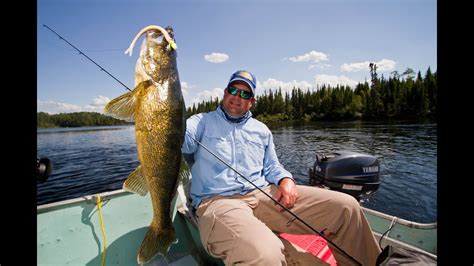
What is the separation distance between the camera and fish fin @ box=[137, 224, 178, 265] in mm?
2281

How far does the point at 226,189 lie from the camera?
288 centimetres

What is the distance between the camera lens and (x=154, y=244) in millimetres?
2295

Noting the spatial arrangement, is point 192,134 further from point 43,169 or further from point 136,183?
point 43,169

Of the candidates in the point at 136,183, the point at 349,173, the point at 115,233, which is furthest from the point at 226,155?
the point at 349,173

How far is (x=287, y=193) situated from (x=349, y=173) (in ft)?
7.08

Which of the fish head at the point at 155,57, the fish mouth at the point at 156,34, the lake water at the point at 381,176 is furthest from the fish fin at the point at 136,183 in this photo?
the lake water at the point at 381,176

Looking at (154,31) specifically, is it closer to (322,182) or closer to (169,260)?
(169,260)

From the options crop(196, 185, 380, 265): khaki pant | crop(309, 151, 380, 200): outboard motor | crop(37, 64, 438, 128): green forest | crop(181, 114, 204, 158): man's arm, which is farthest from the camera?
crop(37, 64, 438, 128): green forest

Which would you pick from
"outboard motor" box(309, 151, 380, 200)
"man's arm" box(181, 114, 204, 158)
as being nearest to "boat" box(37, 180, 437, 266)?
"man's arm" box(181, 114, 204, 158)

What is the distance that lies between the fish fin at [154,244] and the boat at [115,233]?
2.39 feet

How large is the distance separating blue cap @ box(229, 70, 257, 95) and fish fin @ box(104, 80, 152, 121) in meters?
1.44

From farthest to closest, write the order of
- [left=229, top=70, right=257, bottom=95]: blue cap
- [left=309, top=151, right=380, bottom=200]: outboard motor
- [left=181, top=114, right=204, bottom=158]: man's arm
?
[left=309, top=151, right=380, bottom=200]: outboard motor → [left=229, top=70, right=257, bottom=95]: blue cap → [left=181, top=114, right=204, bottom=158]: man's arm

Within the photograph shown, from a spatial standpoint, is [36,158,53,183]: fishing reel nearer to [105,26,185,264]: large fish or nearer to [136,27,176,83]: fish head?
[105,26,185,264]: large fish
